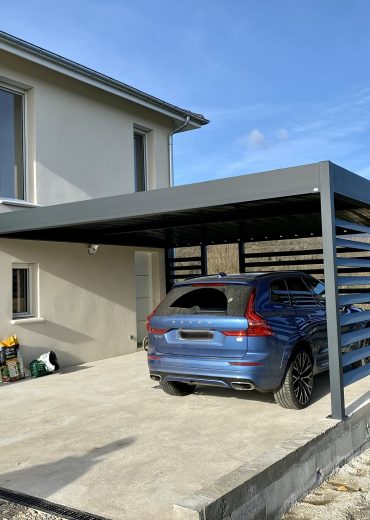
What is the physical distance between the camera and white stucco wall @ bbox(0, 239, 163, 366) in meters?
9.16

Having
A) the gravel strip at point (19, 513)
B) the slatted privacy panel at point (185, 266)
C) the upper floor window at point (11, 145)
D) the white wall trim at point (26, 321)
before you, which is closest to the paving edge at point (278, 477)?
the gravel strip at point (19, 513)

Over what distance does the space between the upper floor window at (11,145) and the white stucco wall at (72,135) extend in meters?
0.15

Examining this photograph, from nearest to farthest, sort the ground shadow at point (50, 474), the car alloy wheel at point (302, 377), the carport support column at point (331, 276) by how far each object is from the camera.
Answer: the ground shadow at point (50, 474) → the carport support column at point (331, 276) → the car alloy wheel at point (302, 377)

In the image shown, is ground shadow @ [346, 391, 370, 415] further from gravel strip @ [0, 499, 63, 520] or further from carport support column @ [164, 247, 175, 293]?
carport support column @ [164, 247, 175, 293]

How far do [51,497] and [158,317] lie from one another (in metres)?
2.83

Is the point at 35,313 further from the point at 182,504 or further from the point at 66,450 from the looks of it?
the point at 182,504

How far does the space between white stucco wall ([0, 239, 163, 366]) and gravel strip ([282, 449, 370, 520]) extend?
6.12m

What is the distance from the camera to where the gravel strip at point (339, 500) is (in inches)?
153

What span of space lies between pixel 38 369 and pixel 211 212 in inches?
162

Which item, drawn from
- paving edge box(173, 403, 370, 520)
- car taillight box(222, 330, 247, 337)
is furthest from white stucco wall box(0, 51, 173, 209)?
paving edge box(173, 403, 370, 520)

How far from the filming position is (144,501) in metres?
3.80

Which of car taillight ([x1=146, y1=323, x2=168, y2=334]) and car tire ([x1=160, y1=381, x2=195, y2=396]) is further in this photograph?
car tire ([x1=160, y1=381, x2=195, y2=396])

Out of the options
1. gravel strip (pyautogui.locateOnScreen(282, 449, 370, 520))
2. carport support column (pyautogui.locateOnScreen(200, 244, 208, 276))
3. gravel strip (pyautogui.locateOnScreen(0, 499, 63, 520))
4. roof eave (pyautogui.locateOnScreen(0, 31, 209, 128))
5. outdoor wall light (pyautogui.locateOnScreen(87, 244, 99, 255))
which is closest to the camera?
gravel strip (pyautogui.locateOnScreen(0, 499, 63, 520))

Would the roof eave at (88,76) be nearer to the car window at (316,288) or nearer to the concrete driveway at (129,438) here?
the concrete driveway at (129,438)
